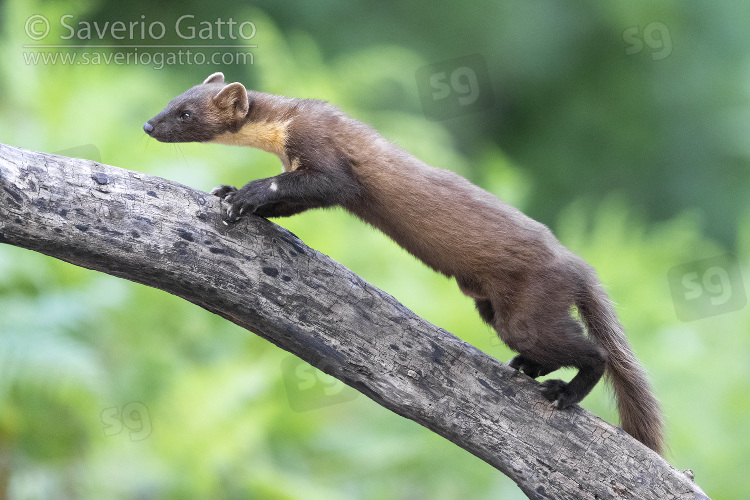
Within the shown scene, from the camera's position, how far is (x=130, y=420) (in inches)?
149

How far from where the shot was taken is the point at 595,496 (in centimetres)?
236

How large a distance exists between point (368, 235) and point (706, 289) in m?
2.17

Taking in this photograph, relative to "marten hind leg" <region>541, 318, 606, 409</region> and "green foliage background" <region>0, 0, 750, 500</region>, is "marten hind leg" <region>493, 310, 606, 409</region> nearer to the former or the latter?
"marten hind leg" <region>541, 318, 606, 409</region>

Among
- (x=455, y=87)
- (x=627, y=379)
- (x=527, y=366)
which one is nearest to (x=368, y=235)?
(x=455, y=87)

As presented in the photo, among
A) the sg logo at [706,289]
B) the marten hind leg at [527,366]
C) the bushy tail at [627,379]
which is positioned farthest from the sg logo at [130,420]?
the sg logo at [706,289]

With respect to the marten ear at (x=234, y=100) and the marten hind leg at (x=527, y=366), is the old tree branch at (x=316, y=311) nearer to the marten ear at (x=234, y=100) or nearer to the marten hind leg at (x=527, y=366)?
the marten hind leg at (x=527, y=366)

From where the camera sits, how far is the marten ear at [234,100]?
247cm

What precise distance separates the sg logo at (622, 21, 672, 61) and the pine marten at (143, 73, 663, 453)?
15.4 ft

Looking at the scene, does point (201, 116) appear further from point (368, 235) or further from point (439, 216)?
point (368, 235)

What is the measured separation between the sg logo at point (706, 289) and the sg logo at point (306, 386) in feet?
8.20

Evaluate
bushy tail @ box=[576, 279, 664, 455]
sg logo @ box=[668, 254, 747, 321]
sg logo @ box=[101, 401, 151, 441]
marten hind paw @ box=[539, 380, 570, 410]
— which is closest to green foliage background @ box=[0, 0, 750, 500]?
sg logo @ box=[101, 401, 151, 441]

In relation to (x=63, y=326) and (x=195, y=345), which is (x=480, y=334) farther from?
(x=63, y=326)

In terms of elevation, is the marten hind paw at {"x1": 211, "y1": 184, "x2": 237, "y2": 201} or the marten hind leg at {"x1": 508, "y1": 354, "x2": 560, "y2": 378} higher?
the marten hind paw at {"x1": 211, "y1": 184, "x2": 237, "y2": 201}

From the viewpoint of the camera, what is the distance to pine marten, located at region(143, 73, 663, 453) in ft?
7.55
